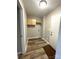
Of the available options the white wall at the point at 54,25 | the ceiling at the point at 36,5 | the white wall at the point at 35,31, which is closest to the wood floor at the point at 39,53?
the white wall at the point at 54,25

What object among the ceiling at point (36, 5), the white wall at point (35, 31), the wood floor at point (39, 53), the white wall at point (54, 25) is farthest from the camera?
the white wall at point (35, 31)

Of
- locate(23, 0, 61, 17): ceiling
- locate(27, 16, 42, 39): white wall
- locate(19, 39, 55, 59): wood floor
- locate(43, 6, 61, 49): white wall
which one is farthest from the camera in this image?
locate(27, 16, 42, 39): white wall

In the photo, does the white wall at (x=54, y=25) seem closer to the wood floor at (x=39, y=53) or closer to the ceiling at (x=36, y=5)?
the ceiling at (x=36, y=5)

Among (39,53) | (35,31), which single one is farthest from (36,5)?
(35,31)

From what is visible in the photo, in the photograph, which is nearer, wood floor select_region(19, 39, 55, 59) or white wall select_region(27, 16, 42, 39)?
wood floor select_region(19, 39, 55, 59)

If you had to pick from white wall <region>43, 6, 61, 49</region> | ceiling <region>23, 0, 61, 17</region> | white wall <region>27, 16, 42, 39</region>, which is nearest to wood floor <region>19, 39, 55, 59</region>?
white wall <region>43, 6, 61, 49</region>

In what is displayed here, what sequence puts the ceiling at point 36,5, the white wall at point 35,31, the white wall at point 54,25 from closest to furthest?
the ceiling at point 36,5 < the white wall at point 54,25 < the white wall at point 35,31

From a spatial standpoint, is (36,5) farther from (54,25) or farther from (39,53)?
(39,53)

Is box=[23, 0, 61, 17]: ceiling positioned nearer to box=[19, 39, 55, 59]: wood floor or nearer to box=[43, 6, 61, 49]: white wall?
box=[43, 6, 61, 49]: white wall
